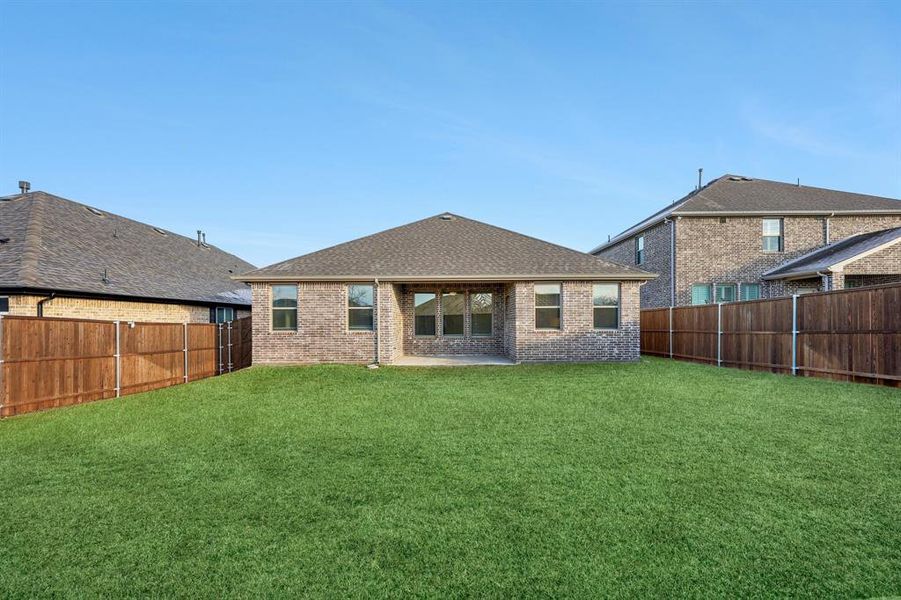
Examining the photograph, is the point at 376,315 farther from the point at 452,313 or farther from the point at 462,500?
the point at 462,500

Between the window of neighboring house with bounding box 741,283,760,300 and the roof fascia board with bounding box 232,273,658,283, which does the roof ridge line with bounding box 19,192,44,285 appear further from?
the window of neighboring house with bounding box 741,283,760,300

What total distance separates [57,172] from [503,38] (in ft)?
61.5

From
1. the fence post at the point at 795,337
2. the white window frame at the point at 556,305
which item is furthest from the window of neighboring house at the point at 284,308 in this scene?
the fence post at the point at 795,337

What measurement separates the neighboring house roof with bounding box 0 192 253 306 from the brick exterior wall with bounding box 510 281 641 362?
489 inches

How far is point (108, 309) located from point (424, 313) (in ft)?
32.2

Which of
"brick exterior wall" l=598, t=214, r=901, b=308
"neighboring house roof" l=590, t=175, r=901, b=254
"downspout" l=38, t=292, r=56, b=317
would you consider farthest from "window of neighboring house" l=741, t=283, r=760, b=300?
"downspout" l=38, t=292, r=56, b=317

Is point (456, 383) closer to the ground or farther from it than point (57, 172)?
closer to the ground

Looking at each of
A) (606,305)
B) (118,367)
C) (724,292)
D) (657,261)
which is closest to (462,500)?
(118,367)

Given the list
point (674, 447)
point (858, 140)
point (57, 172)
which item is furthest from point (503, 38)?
point (57, 172)

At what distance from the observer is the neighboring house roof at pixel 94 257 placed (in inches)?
488

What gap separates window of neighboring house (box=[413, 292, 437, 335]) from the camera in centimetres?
1656

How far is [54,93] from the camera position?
46.8ft

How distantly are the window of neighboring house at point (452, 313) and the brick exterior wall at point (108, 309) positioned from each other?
963 cm

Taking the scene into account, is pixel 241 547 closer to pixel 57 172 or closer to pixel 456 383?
pixel 456 383
